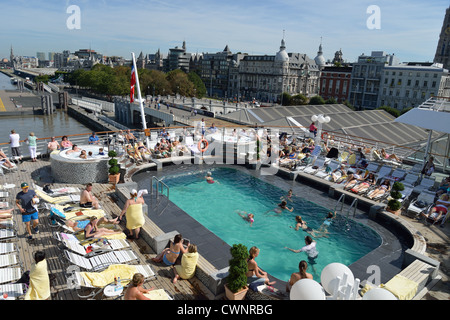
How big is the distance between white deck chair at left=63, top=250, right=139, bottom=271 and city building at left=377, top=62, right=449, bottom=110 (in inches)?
3498

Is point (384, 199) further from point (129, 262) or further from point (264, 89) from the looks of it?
point (264, 89)

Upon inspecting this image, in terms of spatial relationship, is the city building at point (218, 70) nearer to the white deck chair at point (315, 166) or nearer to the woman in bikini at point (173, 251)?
the white deck chair at point (315, 166)

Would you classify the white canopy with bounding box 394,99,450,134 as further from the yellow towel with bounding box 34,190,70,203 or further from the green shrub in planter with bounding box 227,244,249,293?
the yellow towel with bounding box 34,190,70,203

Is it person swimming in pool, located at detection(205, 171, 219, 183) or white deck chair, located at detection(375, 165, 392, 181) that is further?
person swimming in pool, located at detection(205, 171, 219, 183)

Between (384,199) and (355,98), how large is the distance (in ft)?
306

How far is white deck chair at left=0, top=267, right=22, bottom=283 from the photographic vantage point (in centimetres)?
628

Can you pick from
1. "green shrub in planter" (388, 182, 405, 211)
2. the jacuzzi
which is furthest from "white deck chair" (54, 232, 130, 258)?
"green shrub in planter" (388, 182, 405, 211)

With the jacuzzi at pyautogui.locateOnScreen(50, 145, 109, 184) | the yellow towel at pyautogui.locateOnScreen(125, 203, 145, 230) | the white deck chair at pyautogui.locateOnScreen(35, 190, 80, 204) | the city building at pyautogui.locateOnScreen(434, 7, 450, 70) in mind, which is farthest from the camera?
the city building at pyautogui.locateOnScreen(434, 7, 450, 70)

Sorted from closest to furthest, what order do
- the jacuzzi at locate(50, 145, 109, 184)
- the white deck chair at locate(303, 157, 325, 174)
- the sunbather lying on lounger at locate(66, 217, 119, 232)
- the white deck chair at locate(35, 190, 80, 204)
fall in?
1. the sunbather lying on lounger at locate(66, 217, 119, 232)
2. the white deck chair at locate(35, 190, 80, 204)
3. the jacuzzi at locate(50, 145, 109, 184)
4. the white deck chair at locate(303, 157, 325, 174)

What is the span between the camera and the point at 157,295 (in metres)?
6.04

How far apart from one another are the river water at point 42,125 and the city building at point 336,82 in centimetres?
7506

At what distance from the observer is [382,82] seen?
89375 millimetres
